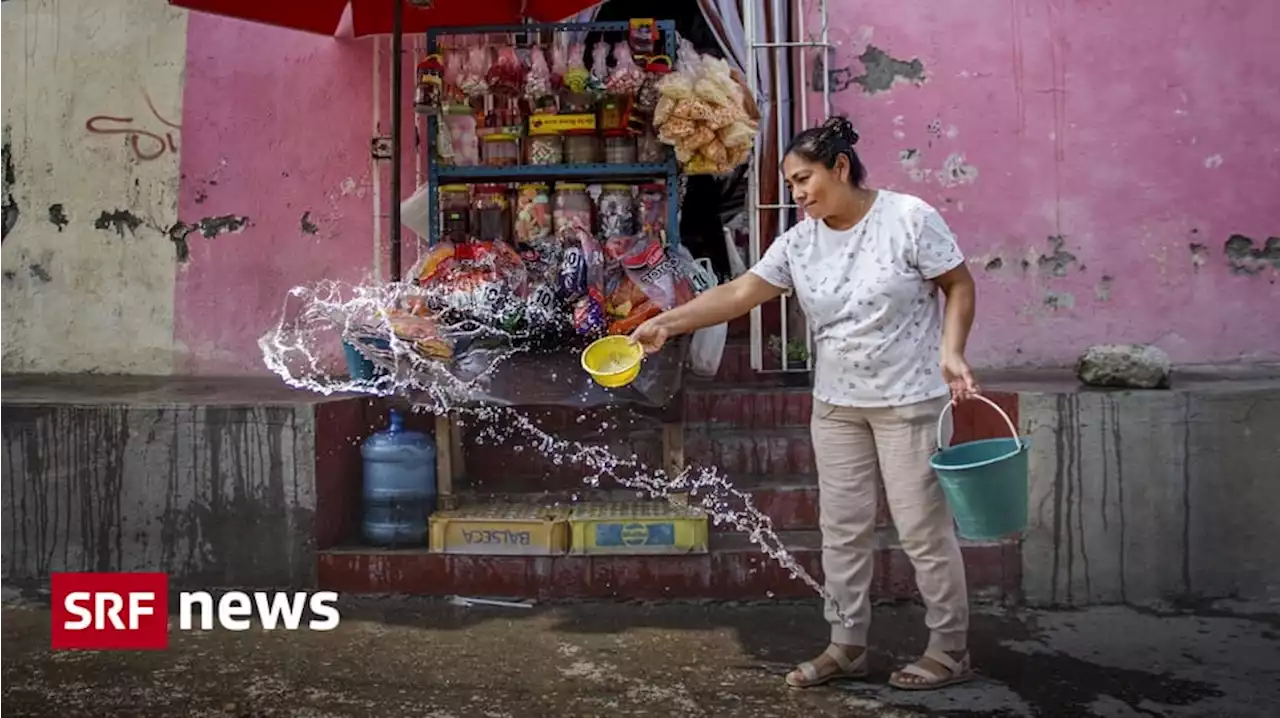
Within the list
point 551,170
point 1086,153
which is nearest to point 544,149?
point 551,170

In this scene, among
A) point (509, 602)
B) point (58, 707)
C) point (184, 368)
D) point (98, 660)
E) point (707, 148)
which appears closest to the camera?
point (58, 707)

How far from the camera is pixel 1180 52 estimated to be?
518 centimetres

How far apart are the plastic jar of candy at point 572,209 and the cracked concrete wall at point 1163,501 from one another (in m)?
1.97

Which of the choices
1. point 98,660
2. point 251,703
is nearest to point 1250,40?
point 251,703

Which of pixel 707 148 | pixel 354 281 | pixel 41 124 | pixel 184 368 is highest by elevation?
pixel 41 124

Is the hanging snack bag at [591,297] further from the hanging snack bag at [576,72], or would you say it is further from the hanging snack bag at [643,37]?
the hanging snack bag at [643,37]

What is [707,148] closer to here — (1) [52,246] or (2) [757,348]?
(2) [757,348]

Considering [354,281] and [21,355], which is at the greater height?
[354,281]

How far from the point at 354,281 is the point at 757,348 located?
203 centimetres

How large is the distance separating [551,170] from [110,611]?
239cm

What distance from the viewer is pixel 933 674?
3.13 m

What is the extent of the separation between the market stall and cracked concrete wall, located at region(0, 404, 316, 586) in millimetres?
563

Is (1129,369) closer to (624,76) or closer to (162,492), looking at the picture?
(624,76)

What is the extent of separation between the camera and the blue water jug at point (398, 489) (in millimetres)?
4289
